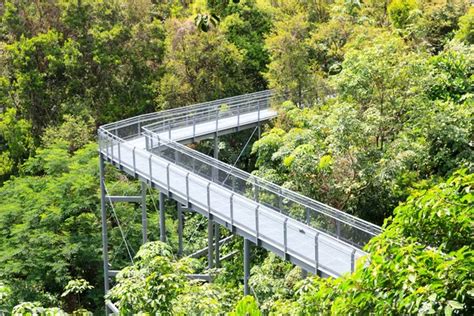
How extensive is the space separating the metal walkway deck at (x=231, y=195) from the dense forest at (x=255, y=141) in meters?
1.22

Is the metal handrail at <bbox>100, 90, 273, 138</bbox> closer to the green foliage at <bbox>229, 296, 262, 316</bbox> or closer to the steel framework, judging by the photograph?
the steel framework

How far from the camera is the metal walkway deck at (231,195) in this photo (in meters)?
13.2

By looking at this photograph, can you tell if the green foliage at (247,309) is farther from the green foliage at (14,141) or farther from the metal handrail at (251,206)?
the green foliage at (14,141)

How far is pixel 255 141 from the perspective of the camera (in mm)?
24641

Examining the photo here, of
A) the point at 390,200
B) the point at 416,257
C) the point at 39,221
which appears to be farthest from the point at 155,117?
the point at 416,257

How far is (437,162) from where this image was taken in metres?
17.0

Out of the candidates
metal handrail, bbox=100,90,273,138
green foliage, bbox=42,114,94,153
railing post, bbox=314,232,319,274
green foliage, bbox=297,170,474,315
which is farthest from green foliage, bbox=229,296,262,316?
green foliage, bbox=42,114,94,153

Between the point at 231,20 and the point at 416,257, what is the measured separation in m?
25.9

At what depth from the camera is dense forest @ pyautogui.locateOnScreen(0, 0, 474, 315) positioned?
19.2 feet

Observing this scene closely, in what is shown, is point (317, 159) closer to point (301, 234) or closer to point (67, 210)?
point (301, 234)

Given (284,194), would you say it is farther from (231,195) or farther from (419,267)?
(419,267)

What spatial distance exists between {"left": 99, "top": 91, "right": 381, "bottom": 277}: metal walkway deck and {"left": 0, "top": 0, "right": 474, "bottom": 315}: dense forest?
1.22 metres


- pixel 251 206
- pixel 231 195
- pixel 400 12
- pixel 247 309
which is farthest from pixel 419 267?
pixel 400 12

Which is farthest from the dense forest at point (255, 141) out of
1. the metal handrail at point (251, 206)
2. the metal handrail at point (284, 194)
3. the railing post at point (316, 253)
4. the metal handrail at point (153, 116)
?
the metal handrail at point (153, 116)
